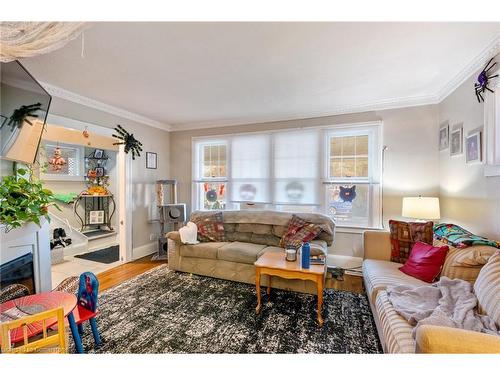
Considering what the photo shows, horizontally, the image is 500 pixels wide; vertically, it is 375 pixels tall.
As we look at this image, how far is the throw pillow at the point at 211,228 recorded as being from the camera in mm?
3357

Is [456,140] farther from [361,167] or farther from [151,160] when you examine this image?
[151,160]

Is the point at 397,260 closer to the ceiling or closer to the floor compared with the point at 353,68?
closer to the floor

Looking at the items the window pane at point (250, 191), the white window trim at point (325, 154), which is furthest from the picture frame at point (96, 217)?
the window pane at point (250, 191)

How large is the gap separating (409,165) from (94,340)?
4025mm

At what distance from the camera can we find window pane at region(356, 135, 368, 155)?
3379 millimetres

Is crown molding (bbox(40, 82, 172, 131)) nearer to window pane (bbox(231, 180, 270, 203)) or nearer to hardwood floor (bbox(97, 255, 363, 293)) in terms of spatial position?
window pane (bbox(231, 180, 270, 203))

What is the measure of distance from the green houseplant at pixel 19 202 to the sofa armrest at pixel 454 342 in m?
2.44

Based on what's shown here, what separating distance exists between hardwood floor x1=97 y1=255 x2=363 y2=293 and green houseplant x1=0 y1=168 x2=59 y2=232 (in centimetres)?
163

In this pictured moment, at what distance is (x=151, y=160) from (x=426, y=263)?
14.0 ft

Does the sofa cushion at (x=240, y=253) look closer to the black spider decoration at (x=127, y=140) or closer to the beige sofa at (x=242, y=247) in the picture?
the beige sofa at (x=242, y=247)

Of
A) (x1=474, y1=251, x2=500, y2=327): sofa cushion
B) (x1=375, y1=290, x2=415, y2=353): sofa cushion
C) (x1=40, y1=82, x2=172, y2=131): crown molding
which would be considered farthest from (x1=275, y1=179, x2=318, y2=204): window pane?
(x1=40, y1=82, x2=172, y2=131): crown molding

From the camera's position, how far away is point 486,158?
1.94 metres

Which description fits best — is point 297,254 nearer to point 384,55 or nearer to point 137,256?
point 384,55

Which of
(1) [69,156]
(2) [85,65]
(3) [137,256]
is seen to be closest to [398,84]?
(2) [85,65]
